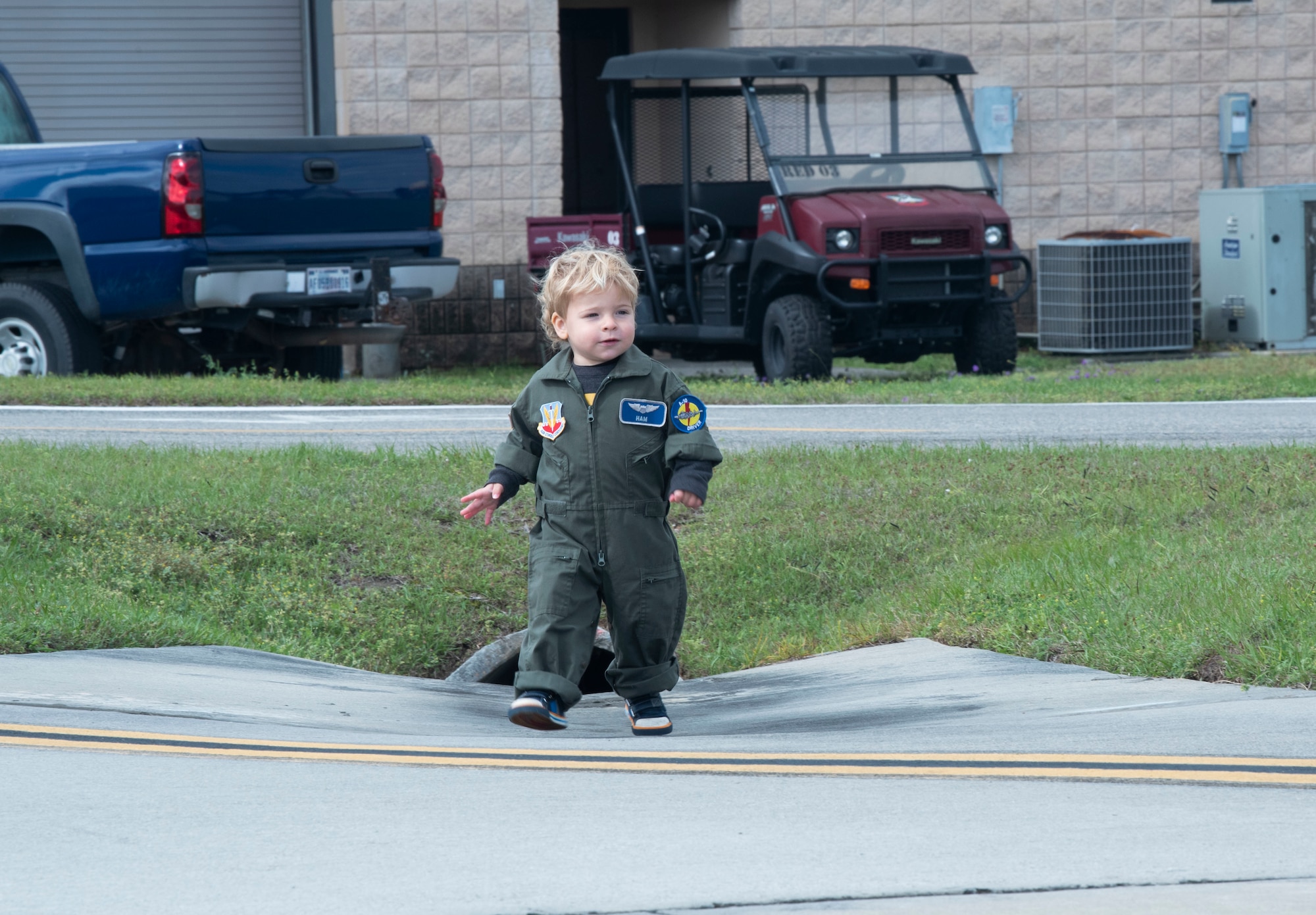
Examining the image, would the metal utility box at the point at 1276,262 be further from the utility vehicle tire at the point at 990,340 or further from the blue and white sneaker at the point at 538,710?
the blue and white sneaker at the point at 538,710

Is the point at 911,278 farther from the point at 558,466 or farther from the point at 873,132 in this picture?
the point at 558,466

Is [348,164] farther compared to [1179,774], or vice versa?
[348,164]

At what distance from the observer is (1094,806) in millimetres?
3557

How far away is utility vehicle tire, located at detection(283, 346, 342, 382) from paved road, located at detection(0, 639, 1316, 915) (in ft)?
27.4

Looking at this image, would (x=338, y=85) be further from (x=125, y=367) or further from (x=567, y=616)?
(x=567, y=616)

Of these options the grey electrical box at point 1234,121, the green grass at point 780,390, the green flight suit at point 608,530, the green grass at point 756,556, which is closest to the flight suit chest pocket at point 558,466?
the green flight suit at point 608,530

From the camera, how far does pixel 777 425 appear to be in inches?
400

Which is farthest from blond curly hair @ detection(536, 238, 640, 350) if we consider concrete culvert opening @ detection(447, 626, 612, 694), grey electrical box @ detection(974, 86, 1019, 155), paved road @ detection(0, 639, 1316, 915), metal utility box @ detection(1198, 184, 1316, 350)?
grey electrical box @ detection(974, 86, 1019, 155)

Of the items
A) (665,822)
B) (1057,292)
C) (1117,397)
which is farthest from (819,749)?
(1057,292)

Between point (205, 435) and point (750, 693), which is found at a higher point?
point (205, 435)

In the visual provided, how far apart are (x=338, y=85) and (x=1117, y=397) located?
8.68 metres

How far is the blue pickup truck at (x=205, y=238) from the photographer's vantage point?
445 inches

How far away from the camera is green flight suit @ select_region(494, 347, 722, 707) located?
4.66m

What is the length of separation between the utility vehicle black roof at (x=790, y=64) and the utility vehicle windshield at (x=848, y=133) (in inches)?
6.4
